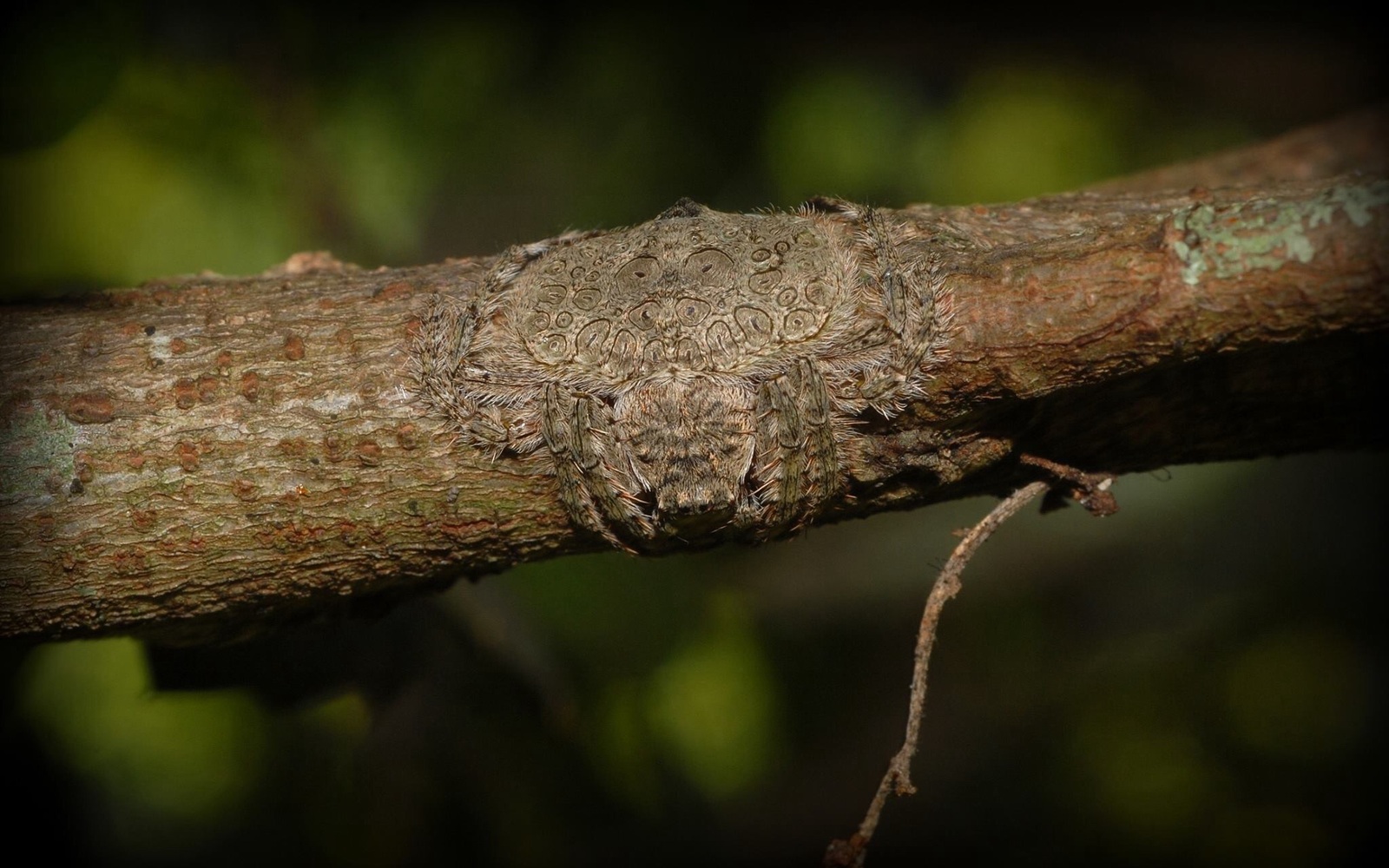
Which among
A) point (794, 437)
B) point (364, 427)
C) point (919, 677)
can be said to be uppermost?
point (364, 427)

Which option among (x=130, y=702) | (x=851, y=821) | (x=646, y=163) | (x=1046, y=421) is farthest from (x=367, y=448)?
(x=851, y=821)

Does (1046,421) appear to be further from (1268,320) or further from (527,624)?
(527,624)

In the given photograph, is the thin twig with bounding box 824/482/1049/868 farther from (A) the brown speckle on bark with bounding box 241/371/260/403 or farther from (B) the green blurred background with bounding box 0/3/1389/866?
(B) the green blurred background with bounding box 0/3/1389/866

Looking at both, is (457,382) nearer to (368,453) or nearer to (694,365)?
(368,453)

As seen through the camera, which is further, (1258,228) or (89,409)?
(89,409)

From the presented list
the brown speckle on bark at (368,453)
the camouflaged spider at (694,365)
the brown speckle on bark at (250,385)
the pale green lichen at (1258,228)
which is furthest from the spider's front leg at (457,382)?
the pale green lichen at (1258,228)

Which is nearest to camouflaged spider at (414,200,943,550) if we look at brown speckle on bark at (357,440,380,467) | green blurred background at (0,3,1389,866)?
brown speckle on bark at (357,440,380,467)

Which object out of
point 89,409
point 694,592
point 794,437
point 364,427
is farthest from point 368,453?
point 694,592
